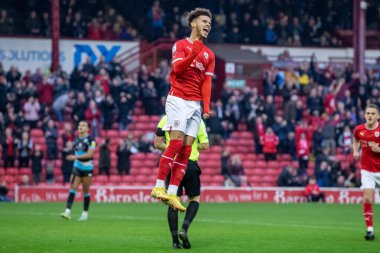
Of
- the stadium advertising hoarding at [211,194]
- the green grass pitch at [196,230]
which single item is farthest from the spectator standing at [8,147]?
the green grass pitch at [196,230]

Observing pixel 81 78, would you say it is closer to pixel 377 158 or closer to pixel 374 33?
pixel 374 33

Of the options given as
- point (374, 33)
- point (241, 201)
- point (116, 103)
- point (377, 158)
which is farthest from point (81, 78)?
point (377, 158)

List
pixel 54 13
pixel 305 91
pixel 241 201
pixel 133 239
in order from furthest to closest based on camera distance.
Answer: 1. pixel 305 91
2. pixel 54 13
3. pixel 241 201
4. pixel 133 239

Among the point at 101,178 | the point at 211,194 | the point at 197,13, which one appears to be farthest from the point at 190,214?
the point at 101,178

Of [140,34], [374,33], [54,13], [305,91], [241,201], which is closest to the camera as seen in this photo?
[241,201]

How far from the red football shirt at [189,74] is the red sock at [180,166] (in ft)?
2.38

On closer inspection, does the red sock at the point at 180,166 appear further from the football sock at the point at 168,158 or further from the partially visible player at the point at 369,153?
the partially visible player at the point at 369,153

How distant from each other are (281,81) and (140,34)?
6.80m

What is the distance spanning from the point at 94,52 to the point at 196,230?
22617mm

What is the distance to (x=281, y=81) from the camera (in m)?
38.2

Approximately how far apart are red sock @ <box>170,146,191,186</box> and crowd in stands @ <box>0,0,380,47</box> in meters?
25.9

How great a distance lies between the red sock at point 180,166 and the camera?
1342 centimetres

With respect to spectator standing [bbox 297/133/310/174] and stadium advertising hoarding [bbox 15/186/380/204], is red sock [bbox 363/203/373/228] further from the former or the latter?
spectator standing [bbox 297/133/310/174]

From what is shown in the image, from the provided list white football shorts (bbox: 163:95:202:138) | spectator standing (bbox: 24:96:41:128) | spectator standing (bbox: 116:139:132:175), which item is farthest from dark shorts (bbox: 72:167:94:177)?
A: spectator standing (bbox: 24:96:41:128)
